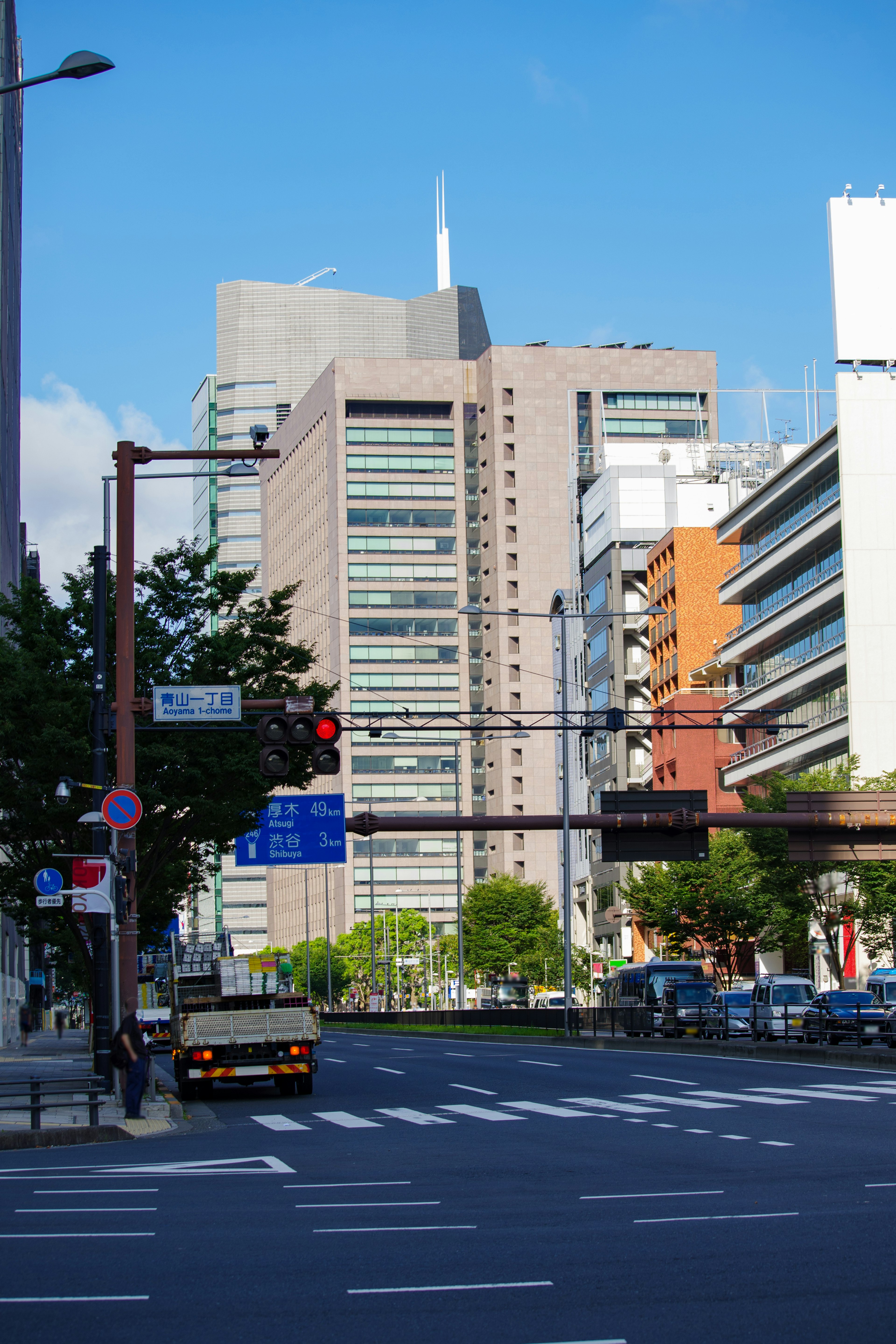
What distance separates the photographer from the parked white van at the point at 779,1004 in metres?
46.7

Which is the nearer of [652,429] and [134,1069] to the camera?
[134,1069]

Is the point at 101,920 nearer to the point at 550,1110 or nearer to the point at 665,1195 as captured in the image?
the point at 550,1110

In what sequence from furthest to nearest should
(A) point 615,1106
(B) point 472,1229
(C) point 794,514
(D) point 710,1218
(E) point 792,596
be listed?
(C) point 794,514 → (E) point 792,596 → (A) point 615,1106 → (D) point 710,1218 → (B) point 472,1229

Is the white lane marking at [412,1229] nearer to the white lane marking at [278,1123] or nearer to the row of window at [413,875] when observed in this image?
the white lane marking at [278,1123]

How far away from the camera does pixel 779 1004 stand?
49.5 metres

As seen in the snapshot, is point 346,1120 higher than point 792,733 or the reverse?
the reverse

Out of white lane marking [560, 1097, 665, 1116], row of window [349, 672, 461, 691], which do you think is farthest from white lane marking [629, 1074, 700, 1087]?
row of window [349, 672, 461, 691]

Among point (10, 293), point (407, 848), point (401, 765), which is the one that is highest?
point (10, 293)

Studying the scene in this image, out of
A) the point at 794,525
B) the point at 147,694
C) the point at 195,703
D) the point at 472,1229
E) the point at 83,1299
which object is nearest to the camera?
the point at 83,1299

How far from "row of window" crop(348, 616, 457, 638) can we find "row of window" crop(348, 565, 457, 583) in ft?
12.6

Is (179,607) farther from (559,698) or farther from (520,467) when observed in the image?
(520,467)

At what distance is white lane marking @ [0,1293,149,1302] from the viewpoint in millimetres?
8750

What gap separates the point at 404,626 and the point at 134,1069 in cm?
14755

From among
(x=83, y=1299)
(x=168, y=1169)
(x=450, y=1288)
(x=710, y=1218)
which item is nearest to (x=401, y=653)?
(x=168, y=1169)
